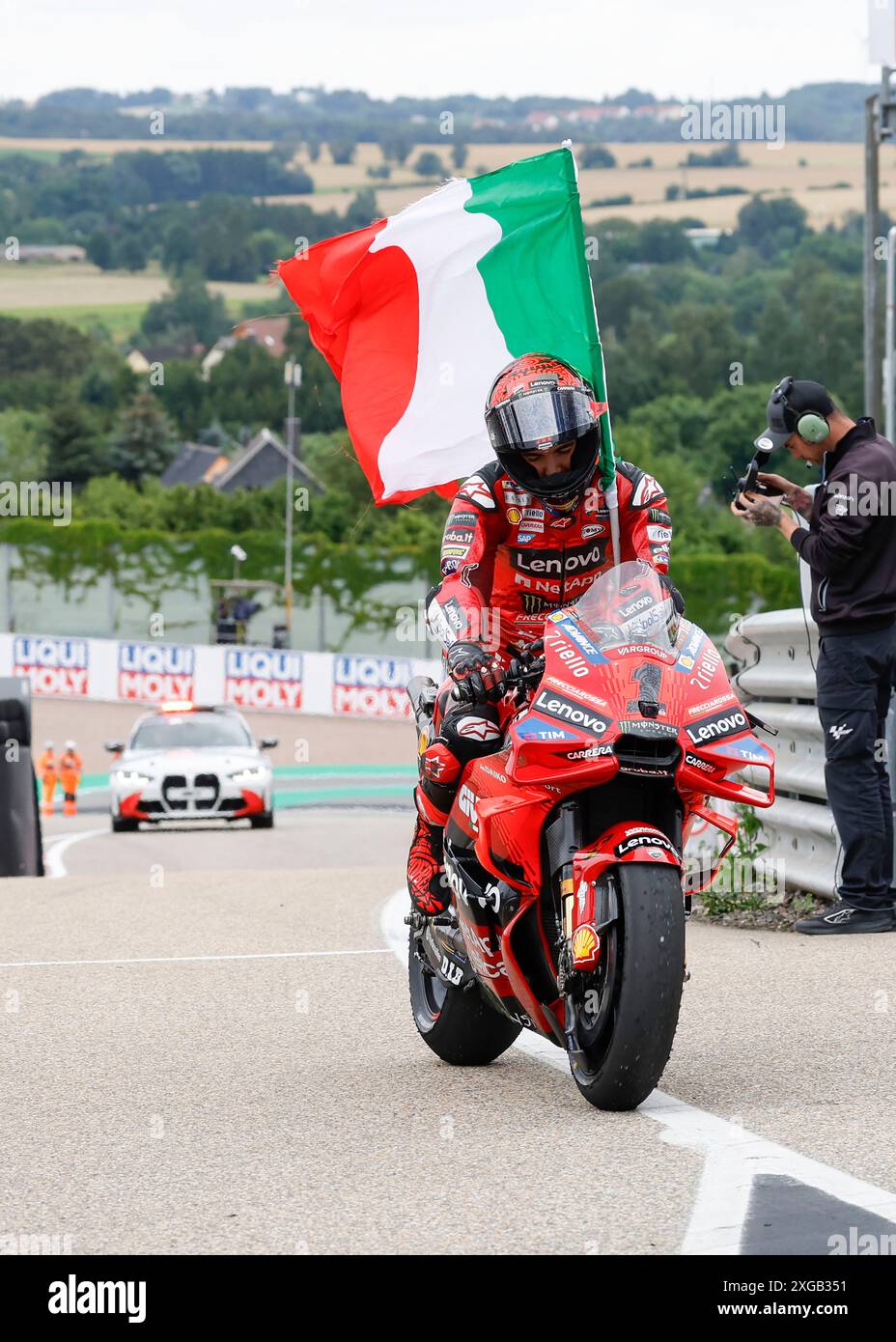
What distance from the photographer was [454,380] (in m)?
7.17

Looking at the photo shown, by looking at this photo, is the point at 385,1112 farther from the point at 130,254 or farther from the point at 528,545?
the point at 130,254

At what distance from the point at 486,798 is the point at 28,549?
5566 cm

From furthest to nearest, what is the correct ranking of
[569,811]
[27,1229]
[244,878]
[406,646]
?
[406,646] → [244,878] → [569,811] → [27,1229]

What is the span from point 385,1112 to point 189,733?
21206mm

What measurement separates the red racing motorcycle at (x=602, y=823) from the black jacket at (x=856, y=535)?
2.87m

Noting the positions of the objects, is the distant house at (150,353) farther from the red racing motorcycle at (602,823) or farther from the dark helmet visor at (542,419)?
the red racing motorcycle at (602,823)

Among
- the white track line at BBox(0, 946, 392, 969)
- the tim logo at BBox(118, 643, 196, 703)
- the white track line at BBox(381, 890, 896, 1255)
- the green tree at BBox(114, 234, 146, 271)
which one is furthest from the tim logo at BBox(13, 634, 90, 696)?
the green tree at BBox(114, 234, 146, 271)

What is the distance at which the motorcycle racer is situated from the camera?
5316 mm

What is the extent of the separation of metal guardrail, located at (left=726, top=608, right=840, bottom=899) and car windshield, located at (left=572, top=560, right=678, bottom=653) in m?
3.59

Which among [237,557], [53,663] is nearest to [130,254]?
[237,557]

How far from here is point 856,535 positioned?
792 centimetres

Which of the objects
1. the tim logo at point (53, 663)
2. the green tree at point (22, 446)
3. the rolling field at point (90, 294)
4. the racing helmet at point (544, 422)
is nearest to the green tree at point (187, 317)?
the rolling field at point (90, 294)
